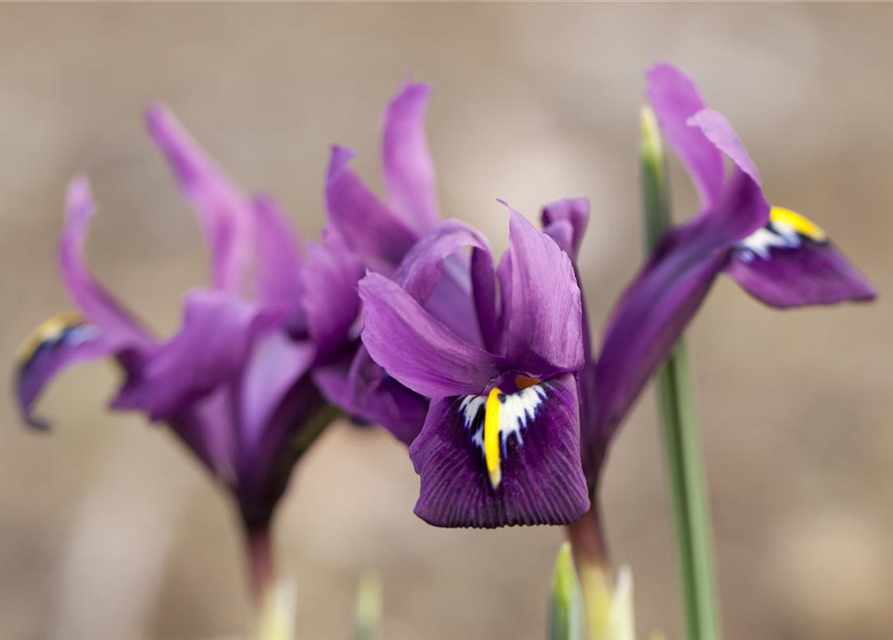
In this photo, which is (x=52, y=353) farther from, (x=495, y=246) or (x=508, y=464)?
(x=495, y=246)

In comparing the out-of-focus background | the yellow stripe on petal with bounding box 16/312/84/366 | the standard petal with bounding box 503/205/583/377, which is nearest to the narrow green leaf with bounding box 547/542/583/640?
the standard petal with bounding box 503/205/583/377

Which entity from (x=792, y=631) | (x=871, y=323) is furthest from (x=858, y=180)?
(x=792, y=631)

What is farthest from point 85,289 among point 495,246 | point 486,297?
point 495,246

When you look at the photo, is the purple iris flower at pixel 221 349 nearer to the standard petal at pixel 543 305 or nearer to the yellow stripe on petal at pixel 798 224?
the standard petal at pixel 543 305

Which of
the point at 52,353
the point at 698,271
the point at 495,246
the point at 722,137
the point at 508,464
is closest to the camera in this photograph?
the point at 508,464

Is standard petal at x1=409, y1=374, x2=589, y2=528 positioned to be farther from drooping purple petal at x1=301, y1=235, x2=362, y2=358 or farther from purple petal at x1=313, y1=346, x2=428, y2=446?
drooping purple petal at x1=301, y1=235, x2=362, y2=358

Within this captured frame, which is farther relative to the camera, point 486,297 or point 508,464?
point 486,297
